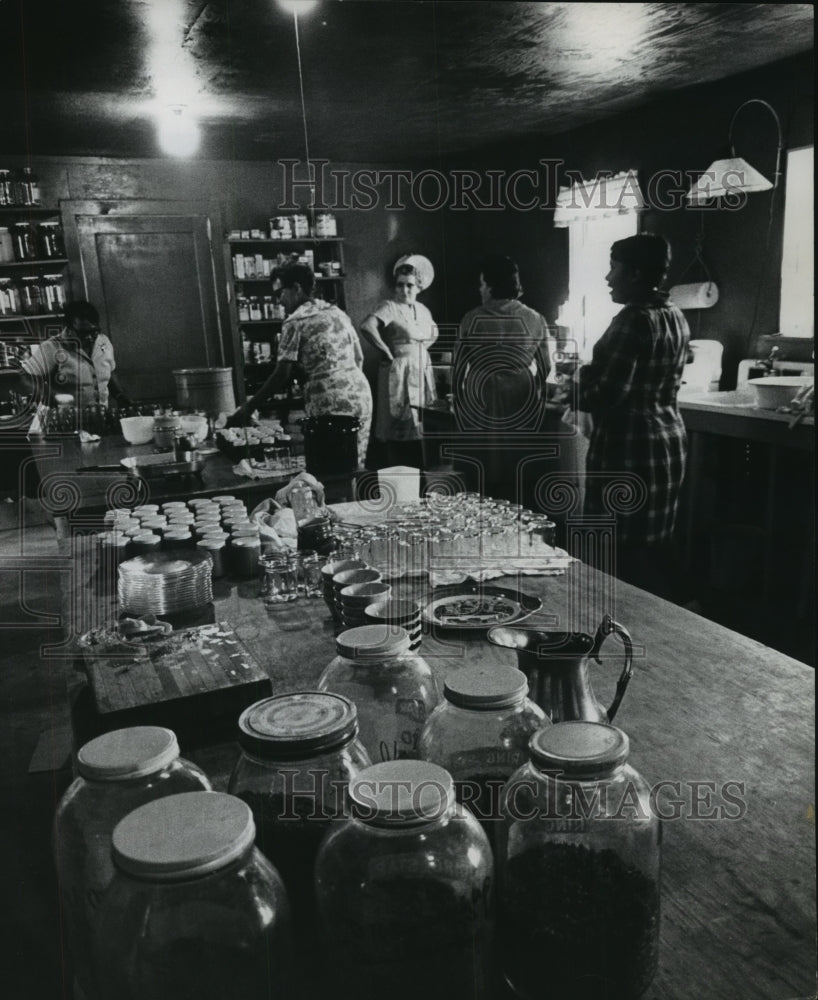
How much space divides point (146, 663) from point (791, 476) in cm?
380

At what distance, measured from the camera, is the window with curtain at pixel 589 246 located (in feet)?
21.9

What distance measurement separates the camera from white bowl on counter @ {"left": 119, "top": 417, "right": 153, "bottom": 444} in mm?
4309

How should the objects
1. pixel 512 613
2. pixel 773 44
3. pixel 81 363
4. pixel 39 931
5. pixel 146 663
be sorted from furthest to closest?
pixel 81 363, pixel 773 44, pixel 512 613, pixel 146 663, pixel 39 931

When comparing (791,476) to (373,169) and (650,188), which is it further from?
(373,169)

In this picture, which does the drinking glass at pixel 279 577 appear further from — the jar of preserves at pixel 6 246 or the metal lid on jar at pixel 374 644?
the jar of preserves at pixel 6 246

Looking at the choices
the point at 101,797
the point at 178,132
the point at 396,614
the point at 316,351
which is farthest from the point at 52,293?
the point at 101,797

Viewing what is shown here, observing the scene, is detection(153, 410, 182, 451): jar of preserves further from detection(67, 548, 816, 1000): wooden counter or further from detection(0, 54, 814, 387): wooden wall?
detection(0, 54, 814, 387): wooden wall

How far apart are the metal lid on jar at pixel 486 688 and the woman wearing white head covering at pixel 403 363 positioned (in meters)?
5.64

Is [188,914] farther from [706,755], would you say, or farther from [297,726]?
[706,755]

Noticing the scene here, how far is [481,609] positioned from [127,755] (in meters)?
1.04

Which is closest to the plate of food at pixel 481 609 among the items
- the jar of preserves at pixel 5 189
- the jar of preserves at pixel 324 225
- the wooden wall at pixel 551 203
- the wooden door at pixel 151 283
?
the wooden wall at pixel 551 203

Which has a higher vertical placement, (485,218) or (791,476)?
(485,218)

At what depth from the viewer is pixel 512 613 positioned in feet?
5.68

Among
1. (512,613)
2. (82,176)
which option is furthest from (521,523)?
(82,176)
